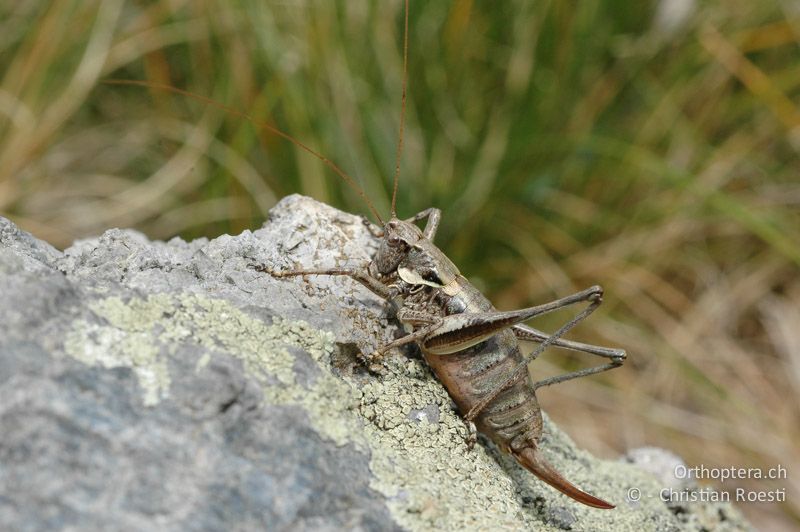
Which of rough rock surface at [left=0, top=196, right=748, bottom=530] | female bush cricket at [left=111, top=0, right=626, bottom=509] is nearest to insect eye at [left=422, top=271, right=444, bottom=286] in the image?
female bush cricket at [left=111, top=0, right=626, bottom=509]

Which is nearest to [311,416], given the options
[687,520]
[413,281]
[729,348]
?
[413,281]

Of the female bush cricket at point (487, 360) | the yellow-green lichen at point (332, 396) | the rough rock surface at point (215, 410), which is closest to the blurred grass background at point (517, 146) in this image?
the female bush cricket at point (487, 360)

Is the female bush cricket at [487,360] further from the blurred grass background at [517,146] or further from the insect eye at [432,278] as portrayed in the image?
the blurred grass background at [517,146]

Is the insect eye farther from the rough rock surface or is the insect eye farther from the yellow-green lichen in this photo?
the yellow-green lichen

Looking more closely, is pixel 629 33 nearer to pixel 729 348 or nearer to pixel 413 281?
pixel 729 348

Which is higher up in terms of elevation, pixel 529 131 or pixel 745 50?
pixel 745 50

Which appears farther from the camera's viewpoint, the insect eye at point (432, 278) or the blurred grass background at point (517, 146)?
the blurred grass background at point (517, 146)

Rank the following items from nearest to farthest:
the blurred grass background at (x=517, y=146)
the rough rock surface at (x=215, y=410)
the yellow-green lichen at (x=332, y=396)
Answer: the rough rock surface at (x=215, y=410) → the yellow-green lichen at (x=332, y=396) → the blurred grass background at (x=517, y=146)
